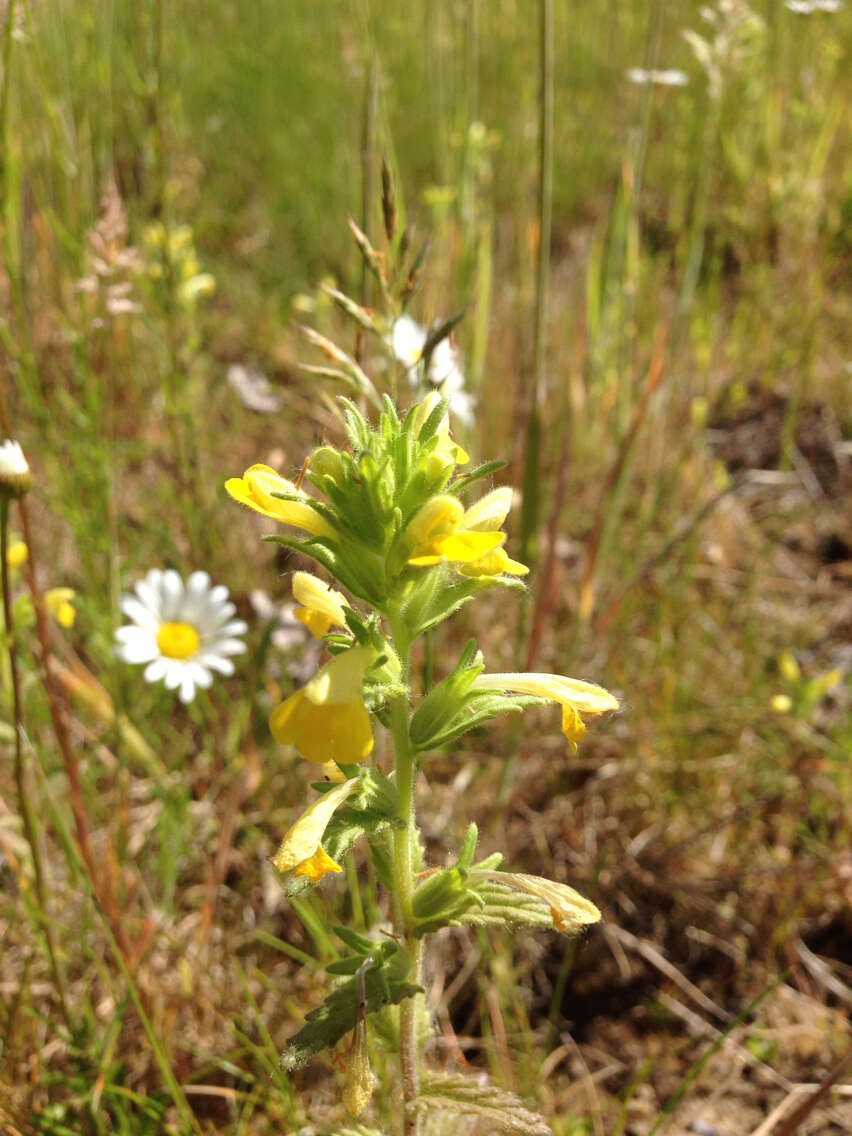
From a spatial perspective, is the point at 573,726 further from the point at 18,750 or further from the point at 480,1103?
the point at 18,750

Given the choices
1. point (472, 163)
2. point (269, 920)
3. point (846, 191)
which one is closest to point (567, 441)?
point (472, 163)

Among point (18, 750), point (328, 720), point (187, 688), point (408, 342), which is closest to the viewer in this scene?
point (328, 720)

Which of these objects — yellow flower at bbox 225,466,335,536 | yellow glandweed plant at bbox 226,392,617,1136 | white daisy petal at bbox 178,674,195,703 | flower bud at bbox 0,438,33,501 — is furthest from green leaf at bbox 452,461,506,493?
white daisy petal at bbox 178,674,195,703

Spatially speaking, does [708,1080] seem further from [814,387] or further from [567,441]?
[814,387]

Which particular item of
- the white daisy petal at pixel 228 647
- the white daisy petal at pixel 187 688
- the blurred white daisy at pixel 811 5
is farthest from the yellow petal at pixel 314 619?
the blurred white daisy at pixel 811 5


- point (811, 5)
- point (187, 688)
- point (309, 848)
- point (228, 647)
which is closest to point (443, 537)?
point (309, 848)

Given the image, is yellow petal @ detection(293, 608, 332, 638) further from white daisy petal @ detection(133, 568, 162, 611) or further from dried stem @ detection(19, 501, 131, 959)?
white daisy petal @ detection(133, 568, 162, 611)
